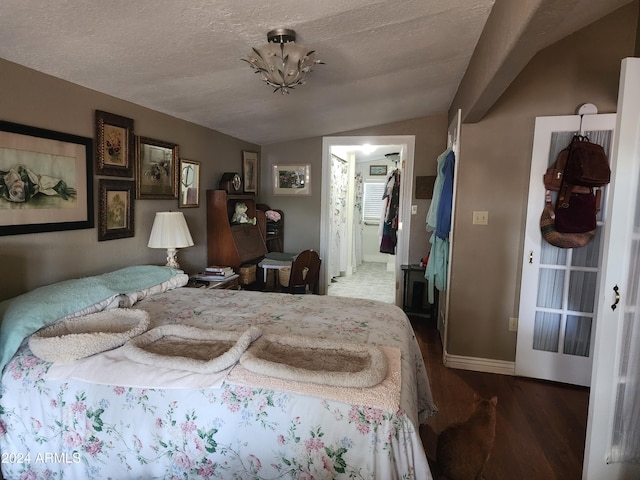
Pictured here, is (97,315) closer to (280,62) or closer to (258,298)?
(258,298)

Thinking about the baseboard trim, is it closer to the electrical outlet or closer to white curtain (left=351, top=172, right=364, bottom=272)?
the electrical outlet

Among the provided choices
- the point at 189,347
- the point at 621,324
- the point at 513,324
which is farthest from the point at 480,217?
Result: the point at 189,347

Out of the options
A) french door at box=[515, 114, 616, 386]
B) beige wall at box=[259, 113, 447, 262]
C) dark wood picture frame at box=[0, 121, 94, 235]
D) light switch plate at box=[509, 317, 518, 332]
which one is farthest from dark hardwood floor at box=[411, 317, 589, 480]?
dark wood picture frame at box=[0, 121, 94, 235]

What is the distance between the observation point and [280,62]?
5.73 ft

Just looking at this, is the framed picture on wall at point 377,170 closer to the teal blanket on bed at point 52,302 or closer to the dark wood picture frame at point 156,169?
the dark wood picture frame at point 156,169

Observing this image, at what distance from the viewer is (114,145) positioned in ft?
7.63

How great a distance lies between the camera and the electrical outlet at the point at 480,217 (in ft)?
9.21

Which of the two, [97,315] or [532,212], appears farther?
[532,212]

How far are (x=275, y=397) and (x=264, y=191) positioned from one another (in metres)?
3.64

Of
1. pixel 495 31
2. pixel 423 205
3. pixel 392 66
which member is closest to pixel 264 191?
pixel 423 205

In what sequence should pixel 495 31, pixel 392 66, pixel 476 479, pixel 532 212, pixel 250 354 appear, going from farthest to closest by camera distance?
pixel 532 212 < pixel 392 66 < pixel 495 31 < pixel 476 479 < pixel 250 354

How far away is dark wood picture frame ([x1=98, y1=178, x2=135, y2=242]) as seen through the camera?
226 cm

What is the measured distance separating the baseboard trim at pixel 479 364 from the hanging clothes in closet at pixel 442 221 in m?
0.60

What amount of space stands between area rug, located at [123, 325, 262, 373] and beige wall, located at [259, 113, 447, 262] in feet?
9.83
